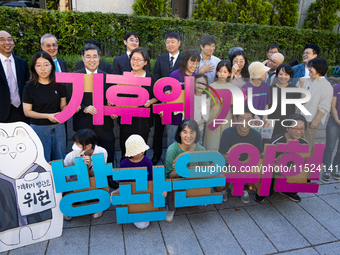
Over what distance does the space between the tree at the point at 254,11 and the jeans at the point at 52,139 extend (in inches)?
300

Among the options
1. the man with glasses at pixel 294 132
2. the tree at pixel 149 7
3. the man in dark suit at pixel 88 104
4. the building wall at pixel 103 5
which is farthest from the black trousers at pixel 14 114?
the building wall at pixel 103 5

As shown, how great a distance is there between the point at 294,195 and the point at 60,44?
6139 mm

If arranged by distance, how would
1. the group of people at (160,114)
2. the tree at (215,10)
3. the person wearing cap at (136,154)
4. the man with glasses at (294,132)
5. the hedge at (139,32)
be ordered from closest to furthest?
the person wearing cap at (136,154), the group of people at (160,114), the man with glasses at (294,132), the hedge at (139,32), the tree at (215,10)

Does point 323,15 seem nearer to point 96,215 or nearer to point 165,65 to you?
point 165,65

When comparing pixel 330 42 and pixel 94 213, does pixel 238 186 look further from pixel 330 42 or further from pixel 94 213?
pixel 330 42

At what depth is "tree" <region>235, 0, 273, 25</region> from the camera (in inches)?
338

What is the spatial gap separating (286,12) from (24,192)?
1012 cm

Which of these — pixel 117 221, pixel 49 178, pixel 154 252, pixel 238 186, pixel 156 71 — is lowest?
pixel 154 252

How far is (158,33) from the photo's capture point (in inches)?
276

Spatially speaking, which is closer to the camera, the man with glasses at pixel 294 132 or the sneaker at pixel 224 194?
the man with glasses at pixel 294 132

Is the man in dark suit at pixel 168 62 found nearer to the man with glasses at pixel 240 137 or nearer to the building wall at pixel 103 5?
the man with glasses at pixel 240 137

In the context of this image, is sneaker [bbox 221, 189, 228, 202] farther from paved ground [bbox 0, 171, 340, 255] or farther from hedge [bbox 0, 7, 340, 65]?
hedge [bbox 0, 7, 340, 65]

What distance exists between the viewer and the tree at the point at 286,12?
9.09m

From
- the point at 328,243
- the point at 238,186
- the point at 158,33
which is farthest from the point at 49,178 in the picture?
the point at 158,33
